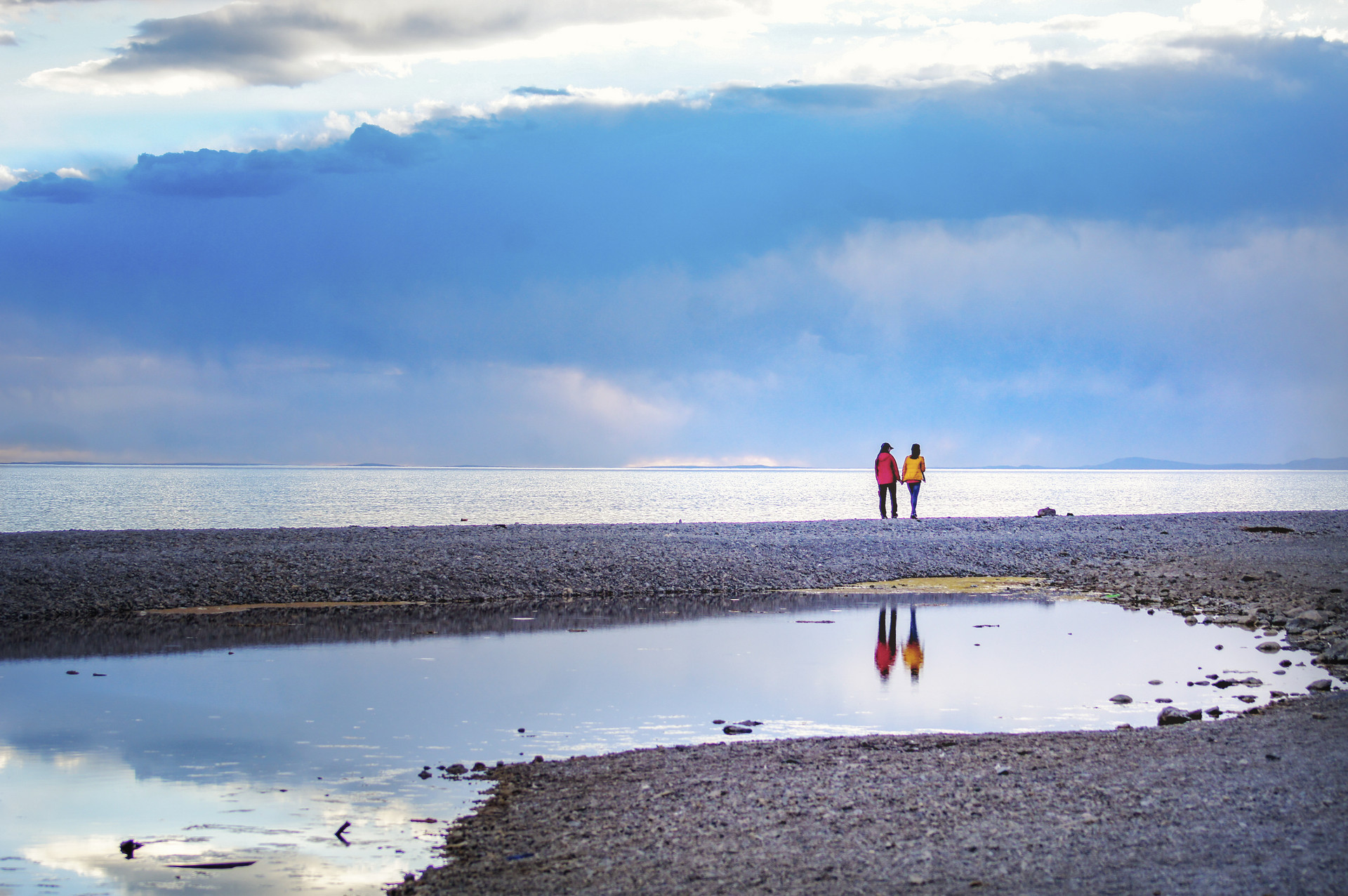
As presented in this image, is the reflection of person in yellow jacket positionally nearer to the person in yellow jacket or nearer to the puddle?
the puddle

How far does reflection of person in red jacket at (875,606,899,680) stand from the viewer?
48.8 feet

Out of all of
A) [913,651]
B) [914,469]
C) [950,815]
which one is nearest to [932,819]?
[950,815]

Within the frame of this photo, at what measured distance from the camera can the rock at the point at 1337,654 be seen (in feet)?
47.1

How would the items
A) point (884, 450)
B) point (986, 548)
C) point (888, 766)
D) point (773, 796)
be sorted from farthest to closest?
point (884, 450) → point (986, 548) → point (888, 766) → point (773, 796)

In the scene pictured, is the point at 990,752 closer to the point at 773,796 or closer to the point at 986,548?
the point at 773,796

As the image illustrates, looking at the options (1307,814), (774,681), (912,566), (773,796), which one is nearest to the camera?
(1307,814)

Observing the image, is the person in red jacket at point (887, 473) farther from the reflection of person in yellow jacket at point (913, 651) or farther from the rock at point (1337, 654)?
the rock at point (1337, 654)

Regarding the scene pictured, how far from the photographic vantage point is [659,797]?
827 cm

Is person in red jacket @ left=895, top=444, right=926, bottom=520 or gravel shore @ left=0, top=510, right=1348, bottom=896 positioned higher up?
person in red jacket @ left=895, top=444, right=926, bottom=520

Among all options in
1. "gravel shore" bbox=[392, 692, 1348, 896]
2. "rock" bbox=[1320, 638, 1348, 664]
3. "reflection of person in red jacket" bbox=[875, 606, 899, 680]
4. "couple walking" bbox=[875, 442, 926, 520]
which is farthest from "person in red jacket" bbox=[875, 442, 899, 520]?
"gravel shore" bbox=[392, 692, 1348, 896]

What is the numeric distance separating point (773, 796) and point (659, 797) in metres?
0.92

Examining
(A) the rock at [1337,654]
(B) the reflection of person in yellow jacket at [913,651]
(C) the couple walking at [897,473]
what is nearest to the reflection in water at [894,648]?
(B) the reflection of person in yellow jacket at [913,651]

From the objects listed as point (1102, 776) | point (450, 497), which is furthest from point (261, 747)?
point (450, 497)

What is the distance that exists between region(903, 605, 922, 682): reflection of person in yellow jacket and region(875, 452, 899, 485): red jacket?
19.2 meters
